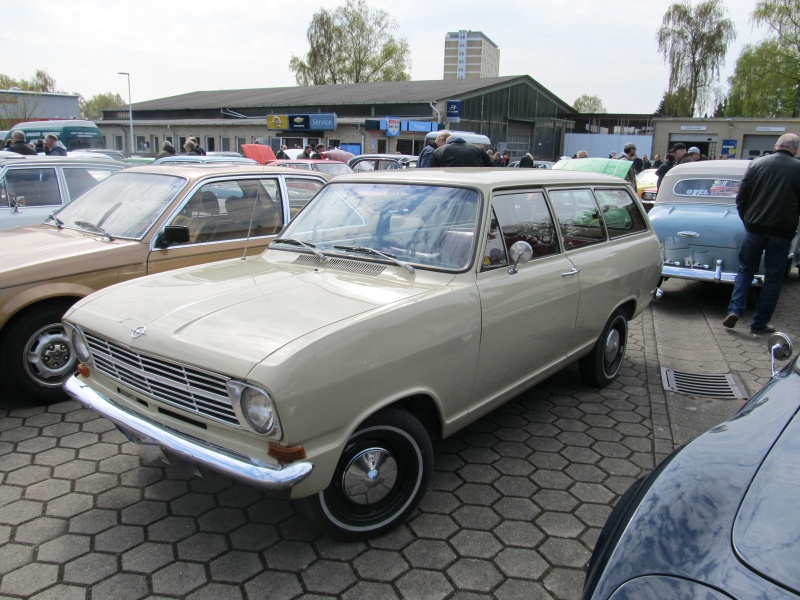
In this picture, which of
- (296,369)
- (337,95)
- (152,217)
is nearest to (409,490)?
(296,369)

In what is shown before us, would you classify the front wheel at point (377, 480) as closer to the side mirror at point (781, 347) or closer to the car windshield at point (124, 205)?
the side mirror at point (781, 347)

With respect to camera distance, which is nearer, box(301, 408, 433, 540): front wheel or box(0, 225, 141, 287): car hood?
box(301, 408, 433, 540): front wheel

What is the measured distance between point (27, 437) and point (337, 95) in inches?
1739

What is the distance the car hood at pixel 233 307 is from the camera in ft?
8.25

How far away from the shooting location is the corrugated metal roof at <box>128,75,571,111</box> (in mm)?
40562

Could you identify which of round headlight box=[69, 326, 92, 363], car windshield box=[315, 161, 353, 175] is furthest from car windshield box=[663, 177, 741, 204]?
round headlight box=[69, 326, 92, 363]

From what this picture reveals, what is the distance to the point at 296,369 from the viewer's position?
2346mm

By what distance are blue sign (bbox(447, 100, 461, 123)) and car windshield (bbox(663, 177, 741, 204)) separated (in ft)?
103

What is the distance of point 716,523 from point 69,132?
2891 cm

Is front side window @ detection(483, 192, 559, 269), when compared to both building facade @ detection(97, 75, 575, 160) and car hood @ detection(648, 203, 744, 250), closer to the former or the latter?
car hood @ detection(648, 203, 744, 250)

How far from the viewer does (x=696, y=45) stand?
46031 mm

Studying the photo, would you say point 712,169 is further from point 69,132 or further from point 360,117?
point 360,117

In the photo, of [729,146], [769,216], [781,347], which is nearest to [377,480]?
[781,347]

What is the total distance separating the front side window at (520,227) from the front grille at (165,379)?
64.6 inches
